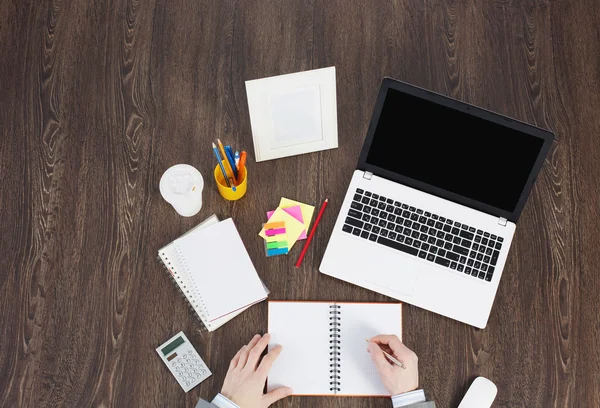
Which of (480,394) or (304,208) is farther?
(304,208)

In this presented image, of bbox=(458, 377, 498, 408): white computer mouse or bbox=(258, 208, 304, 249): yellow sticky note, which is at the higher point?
bbox=(258, 208, 304, 249): yellow sticky note

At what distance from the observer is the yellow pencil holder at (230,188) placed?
1.21 metres

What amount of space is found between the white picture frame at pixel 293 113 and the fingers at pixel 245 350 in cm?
40

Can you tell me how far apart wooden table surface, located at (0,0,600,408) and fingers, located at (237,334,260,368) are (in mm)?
30

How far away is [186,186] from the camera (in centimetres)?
120

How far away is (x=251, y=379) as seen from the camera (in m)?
1.12

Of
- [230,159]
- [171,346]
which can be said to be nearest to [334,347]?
[171,346]

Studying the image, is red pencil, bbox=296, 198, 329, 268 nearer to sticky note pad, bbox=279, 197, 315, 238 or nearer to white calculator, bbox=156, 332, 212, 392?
sticky note pad, bbox=279, 197, 315, 238

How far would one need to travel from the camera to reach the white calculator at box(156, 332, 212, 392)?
1146 millimetres

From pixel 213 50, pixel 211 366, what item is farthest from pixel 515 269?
pixel 213 50

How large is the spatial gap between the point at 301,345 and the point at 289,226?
0.85 feet

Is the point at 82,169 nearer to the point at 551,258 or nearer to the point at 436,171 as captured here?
the point at 436,171

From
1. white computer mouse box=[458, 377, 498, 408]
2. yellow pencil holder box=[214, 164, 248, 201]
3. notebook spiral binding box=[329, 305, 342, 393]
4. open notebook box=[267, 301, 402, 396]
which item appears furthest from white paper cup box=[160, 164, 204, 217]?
white computer mouse box=[458, 377, 498, 408]

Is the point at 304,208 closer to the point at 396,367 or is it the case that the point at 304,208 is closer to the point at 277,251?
the point at 277,251
